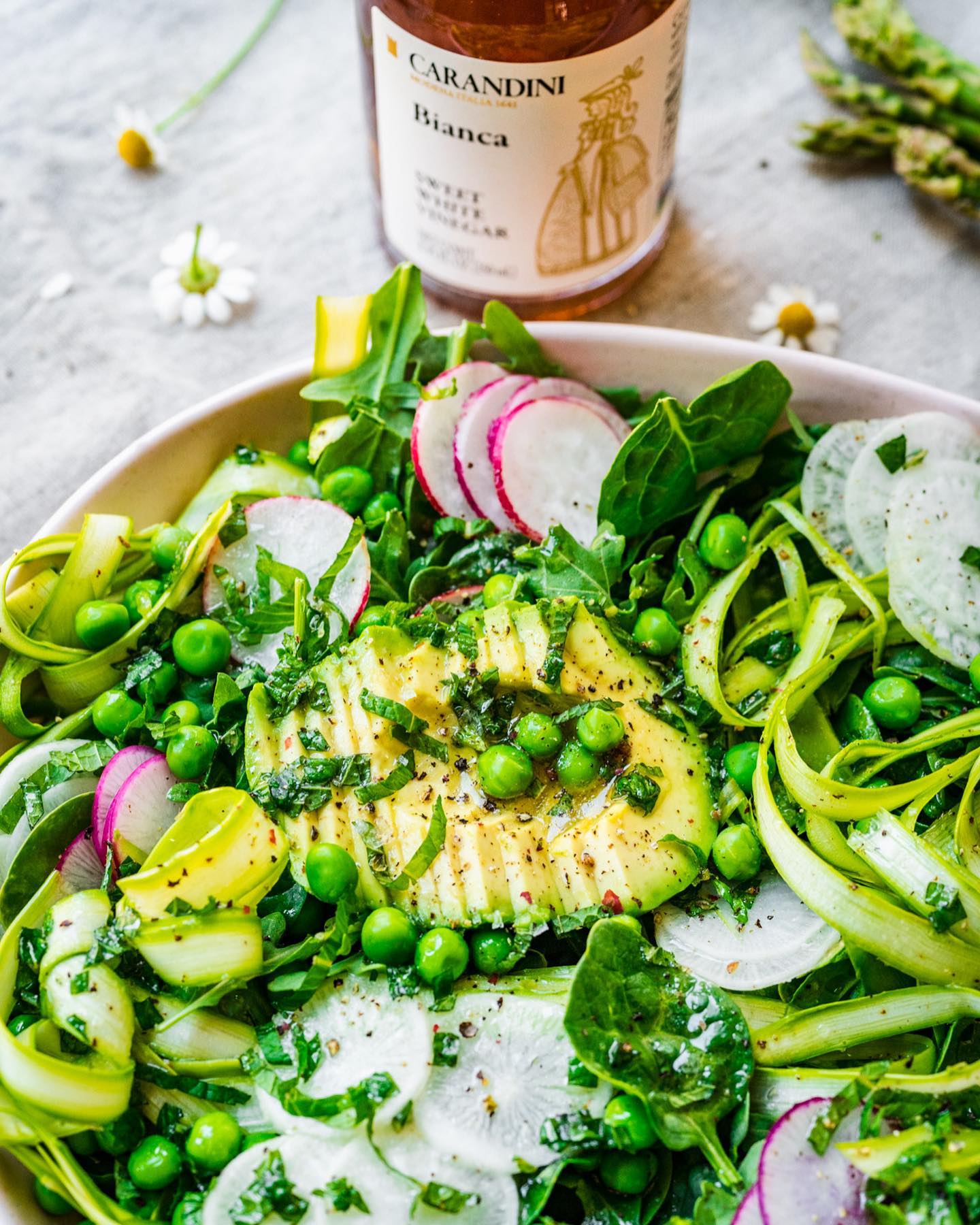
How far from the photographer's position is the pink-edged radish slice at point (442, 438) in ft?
6.57

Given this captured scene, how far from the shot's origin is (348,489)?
2.02 metres

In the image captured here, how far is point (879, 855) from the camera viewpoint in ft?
5.47

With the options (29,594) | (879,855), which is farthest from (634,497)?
(29,594)

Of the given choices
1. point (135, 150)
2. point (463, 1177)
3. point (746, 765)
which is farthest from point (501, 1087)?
point (135, 150)

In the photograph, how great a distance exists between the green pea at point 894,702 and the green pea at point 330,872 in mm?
814

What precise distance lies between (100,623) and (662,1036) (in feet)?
3.30

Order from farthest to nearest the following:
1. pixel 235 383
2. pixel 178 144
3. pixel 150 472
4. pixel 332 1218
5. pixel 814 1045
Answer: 1. pixel 178 144
2. pixel 235 383
3. pixel 150 472
4. pixel 814 1045
5. pixel 332 1218

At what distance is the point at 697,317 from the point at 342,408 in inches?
36.0

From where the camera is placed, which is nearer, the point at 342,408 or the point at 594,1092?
the point at 594,1092

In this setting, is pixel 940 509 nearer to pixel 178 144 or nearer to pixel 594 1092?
pixel 594 1092

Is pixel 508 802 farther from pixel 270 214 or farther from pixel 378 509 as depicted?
pixel 270 214

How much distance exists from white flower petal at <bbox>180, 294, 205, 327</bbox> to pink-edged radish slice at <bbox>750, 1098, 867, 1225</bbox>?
1.92 meters

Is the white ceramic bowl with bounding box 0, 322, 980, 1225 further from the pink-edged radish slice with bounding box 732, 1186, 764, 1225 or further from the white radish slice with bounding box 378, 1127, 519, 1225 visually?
the pink-edged radish slice with bounding box 732, 1186, 764, 1225

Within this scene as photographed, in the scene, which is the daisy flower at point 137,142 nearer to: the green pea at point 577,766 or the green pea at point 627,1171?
the green pea at point 577,766
